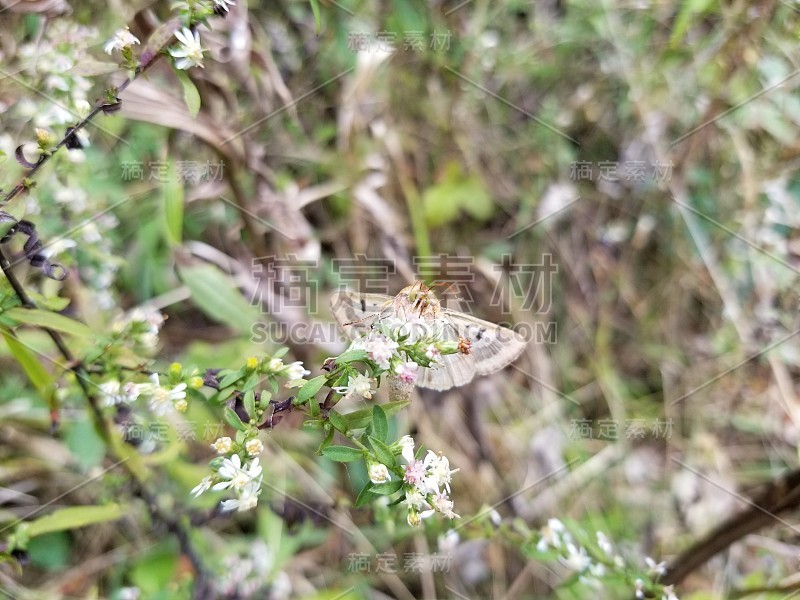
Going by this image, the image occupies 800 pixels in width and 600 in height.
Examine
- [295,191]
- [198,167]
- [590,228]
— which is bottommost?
[590,228]

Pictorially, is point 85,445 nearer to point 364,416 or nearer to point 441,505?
point 364,416

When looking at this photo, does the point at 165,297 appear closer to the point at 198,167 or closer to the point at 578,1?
the point at 198,167

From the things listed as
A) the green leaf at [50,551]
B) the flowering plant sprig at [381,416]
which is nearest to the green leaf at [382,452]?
the flowering plant sprig at [381,416]

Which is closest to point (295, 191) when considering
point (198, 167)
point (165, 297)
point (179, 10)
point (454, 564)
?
point (198, 167)

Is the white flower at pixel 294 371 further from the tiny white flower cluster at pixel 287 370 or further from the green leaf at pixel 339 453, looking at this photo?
the green leaf at pixel 339 453

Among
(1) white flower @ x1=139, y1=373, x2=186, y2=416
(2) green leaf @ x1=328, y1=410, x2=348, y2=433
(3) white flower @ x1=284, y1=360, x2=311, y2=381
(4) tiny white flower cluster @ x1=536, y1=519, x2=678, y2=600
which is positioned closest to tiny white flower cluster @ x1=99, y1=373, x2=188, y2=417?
(1) white flower @ x1=139, y1=373, x2=186, y2=416

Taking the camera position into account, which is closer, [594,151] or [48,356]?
[48,356]

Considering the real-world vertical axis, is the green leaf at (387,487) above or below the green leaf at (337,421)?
below
